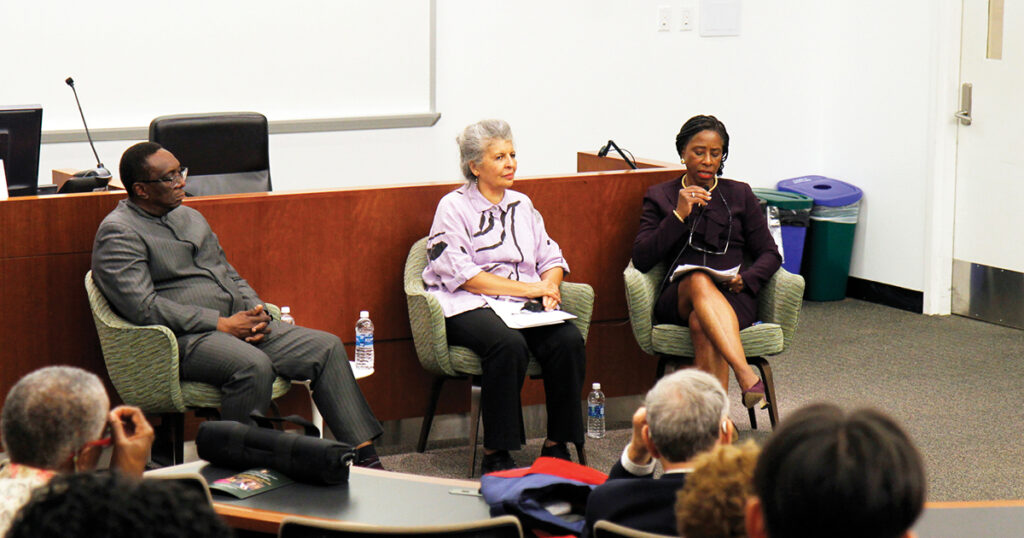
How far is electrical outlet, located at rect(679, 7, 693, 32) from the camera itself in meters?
7.05

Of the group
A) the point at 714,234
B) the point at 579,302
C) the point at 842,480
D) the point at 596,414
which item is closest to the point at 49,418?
the point at 842,480

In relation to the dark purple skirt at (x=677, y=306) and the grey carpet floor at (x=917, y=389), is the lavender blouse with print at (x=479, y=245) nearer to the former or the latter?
the dark purple skirt at (x=677, y=306)

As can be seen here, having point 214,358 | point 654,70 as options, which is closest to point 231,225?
point 214,358

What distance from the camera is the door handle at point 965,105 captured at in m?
6.59

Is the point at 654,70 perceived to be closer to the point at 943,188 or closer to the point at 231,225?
the point at 943,188

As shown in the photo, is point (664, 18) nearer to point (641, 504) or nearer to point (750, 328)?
point (750, 328)

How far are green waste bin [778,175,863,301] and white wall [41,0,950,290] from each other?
0.38 feet

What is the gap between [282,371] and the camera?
13.3 ft

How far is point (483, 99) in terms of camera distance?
21.9 ft

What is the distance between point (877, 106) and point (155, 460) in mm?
4783

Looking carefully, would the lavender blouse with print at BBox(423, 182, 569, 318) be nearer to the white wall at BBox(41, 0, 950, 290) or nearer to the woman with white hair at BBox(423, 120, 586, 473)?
the woman with white hair at BBox(423, 120, 586, 473)

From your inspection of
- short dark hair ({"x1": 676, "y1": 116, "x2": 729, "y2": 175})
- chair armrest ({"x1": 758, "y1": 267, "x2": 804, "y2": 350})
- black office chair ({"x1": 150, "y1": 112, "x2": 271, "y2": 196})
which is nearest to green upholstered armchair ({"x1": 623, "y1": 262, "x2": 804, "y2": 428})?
chair armrest ({"x1": 758, "y1": 267, "x2": 804, "y2": 350})

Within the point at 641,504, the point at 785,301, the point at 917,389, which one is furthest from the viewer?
the point at 917,389

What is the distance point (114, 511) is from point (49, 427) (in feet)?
3.58
